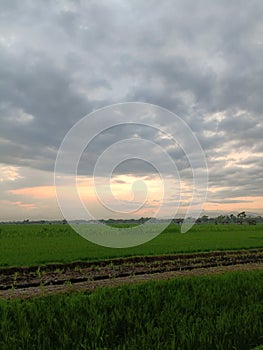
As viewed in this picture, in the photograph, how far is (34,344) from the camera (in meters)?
5.36

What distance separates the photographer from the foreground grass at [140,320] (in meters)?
5.43

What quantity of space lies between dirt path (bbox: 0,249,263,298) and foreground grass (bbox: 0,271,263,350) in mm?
3197

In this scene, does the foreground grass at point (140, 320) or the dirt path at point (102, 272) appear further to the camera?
the dirt path at point (102, 272)

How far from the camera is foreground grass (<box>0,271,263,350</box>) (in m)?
5.43

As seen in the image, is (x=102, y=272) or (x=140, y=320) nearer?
(x=140, y=320)

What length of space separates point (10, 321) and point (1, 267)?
1023 centimetres

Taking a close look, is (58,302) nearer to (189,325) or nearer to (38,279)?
(189,325)

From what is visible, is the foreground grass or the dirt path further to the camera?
the dirt path

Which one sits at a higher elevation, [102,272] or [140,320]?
[102,272]

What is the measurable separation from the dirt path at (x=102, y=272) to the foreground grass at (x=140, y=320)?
3.20 meters

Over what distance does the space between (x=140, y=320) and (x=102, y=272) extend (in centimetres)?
909

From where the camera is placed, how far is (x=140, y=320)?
6.66m

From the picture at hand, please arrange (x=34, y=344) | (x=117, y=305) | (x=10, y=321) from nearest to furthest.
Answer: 1. (x=34, y=344)
2. (x=10, y=321)
3. (x=117, y=305)

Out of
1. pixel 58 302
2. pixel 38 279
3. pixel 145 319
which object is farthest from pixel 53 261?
pixel 145 319
